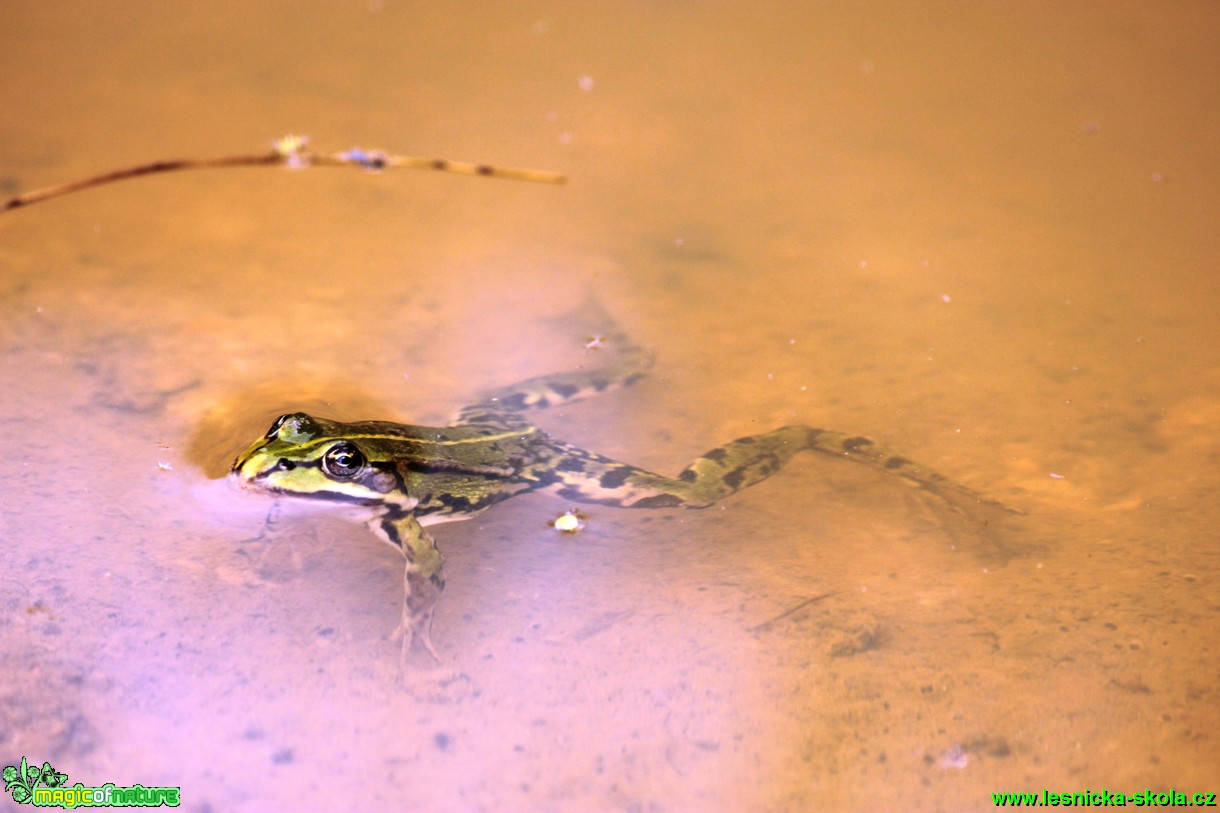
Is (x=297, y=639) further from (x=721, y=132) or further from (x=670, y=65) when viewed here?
(x=670, y=65)

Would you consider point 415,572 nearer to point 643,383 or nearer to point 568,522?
point 568,522

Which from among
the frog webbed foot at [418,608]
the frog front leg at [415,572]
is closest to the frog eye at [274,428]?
the frog front leg at [415,572]

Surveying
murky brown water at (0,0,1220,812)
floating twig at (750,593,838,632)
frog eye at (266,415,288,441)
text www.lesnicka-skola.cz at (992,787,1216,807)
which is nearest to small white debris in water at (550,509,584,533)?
murky brown water at (0,0,1220,812)

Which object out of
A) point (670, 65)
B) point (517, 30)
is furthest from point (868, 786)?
point (517, 30)

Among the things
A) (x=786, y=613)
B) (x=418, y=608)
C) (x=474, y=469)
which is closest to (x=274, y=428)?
(x=474, y=469)

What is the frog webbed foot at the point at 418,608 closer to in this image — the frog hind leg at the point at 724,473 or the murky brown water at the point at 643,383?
the murky brown water at the point at 643,383

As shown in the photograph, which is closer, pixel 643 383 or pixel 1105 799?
pixel 1105 799

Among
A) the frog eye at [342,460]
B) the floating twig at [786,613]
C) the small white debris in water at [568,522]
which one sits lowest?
the small white debris in water at [568,522]
